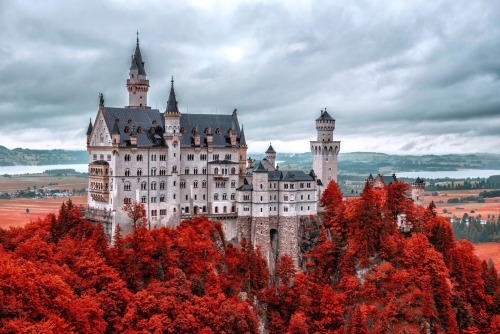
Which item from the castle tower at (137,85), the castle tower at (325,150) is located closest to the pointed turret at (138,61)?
the castle tower at (137,85)

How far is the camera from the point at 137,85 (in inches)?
4033

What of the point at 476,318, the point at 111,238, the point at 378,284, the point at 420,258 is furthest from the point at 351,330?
the point at 111,238

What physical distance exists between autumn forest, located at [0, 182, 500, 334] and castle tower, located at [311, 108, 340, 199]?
28.8 feet

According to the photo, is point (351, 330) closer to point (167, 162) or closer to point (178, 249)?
point (178, 249)

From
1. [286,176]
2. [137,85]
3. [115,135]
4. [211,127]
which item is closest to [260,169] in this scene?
[286,176]

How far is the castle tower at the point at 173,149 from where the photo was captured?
94.1 m

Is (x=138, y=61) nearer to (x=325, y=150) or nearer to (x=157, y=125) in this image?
(x=157, y=125)

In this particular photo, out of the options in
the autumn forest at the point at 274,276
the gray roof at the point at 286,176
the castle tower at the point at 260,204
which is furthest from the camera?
the gray roof at the point at 286,176

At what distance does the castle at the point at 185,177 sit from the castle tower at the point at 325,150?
38.0 feet

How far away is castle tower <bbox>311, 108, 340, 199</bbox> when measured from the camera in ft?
368

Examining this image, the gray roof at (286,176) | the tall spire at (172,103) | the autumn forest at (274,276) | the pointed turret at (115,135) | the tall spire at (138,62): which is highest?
the tall spire at (138,62)

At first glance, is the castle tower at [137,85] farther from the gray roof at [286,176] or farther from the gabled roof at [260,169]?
the gray roof at [286,176]

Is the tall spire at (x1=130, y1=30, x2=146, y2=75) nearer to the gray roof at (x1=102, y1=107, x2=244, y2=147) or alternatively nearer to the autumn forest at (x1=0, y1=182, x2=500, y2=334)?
the gray roof at (x1=102, y1=107, x2=244, y2=147)

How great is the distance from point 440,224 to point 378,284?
18164mm
